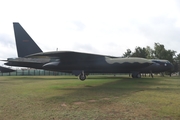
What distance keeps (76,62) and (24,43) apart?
10.6 m

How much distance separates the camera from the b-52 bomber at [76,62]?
52.9 ft

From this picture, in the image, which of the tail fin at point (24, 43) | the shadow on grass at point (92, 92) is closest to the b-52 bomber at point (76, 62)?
the tail fin at point (24, 43)

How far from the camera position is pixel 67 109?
675 cm

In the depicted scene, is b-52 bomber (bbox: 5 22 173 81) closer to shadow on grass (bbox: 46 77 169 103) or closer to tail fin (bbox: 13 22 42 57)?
tail fin (bbox: 13 22 42 57)

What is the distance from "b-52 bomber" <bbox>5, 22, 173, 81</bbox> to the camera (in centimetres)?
1611

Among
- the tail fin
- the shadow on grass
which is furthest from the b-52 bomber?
the shadow on grass

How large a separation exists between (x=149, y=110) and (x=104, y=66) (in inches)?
493

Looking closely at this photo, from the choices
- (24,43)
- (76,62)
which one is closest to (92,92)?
(76,62)

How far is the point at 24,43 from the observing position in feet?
79.6

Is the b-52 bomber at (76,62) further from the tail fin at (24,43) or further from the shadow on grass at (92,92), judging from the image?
the shadow on grass at (92,92)

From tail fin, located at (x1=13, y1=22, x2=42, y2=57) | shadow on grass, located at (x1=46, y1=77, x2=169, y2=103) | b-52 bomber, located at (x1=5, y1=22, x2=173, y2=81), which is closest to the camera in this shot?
shadow on grass, located at (x1=46, y1=77, x2=169, y2=103)

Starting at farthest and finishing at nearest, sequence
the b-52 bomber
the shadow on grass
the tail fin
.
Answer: the tail fin
the b-52 bomber
the shadow on grass

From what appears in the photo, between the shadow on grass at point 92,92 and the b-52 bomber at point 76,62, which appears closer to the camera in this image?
the shadow on grass at point 92,92

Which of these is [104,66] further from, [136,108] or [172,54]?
[172,54]
